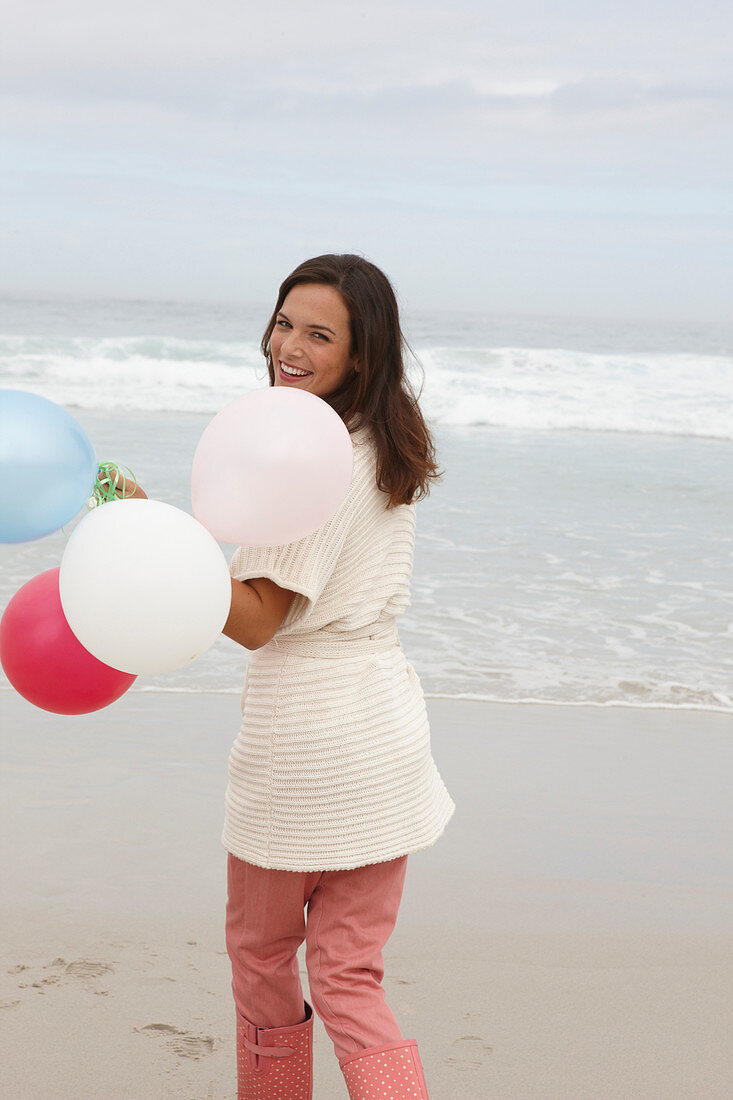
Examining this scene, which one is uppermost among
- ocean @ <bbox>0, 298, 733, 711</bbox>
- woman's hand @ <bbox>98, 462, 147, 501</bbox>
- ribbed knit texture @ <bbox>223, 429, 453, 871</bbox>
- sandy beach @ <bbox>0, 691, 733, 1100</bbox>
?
woman's hand @ <bbox>98, 462, 147, 501</bbox>

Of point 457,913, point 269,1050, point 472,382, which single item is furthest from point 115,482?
point 472,382

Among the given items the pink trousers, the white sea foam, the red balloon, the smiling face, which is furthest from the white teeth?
the white sea foam

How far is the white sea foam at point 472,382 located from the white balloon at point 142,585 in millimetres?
13490

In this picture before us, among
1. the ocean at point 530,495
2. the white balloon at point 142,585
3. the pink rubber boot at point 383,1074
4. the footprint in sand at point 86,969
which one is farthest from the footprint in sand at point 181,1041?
the ocean at point 530,495

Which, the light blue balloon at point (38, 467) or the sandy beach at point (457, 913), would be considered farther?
the sandy beach at point (457, 913)

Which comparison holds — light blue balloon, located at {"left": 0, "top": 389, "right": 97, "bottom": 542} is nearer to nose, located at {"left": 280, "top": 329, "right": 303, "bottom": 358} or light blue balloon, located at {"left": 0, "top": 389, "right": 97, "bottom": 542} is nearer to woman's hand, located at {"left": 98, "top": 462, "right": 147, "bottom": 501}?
woman's hand, located at {"left": 98, "top": 462, "right": 147, "bottom": 501}

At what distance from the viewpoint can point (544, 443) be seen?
1307 centimetres

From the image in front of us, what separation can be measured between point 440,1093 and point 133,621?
1350 millimetres

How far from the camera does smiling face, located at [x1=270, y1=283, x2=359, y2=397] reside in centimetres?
179

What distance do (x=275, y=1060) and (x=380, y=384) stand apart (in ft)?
3.63

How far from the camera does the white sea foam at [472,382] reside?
1522 centimetres

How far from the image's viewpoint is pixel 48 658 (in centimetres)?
165

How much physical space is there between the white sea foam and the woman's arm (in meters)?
13.3

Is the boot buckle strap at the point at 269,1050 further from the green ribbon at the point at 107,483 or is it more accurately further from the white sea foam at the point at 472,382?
the white sea foam at the point at 472,382
